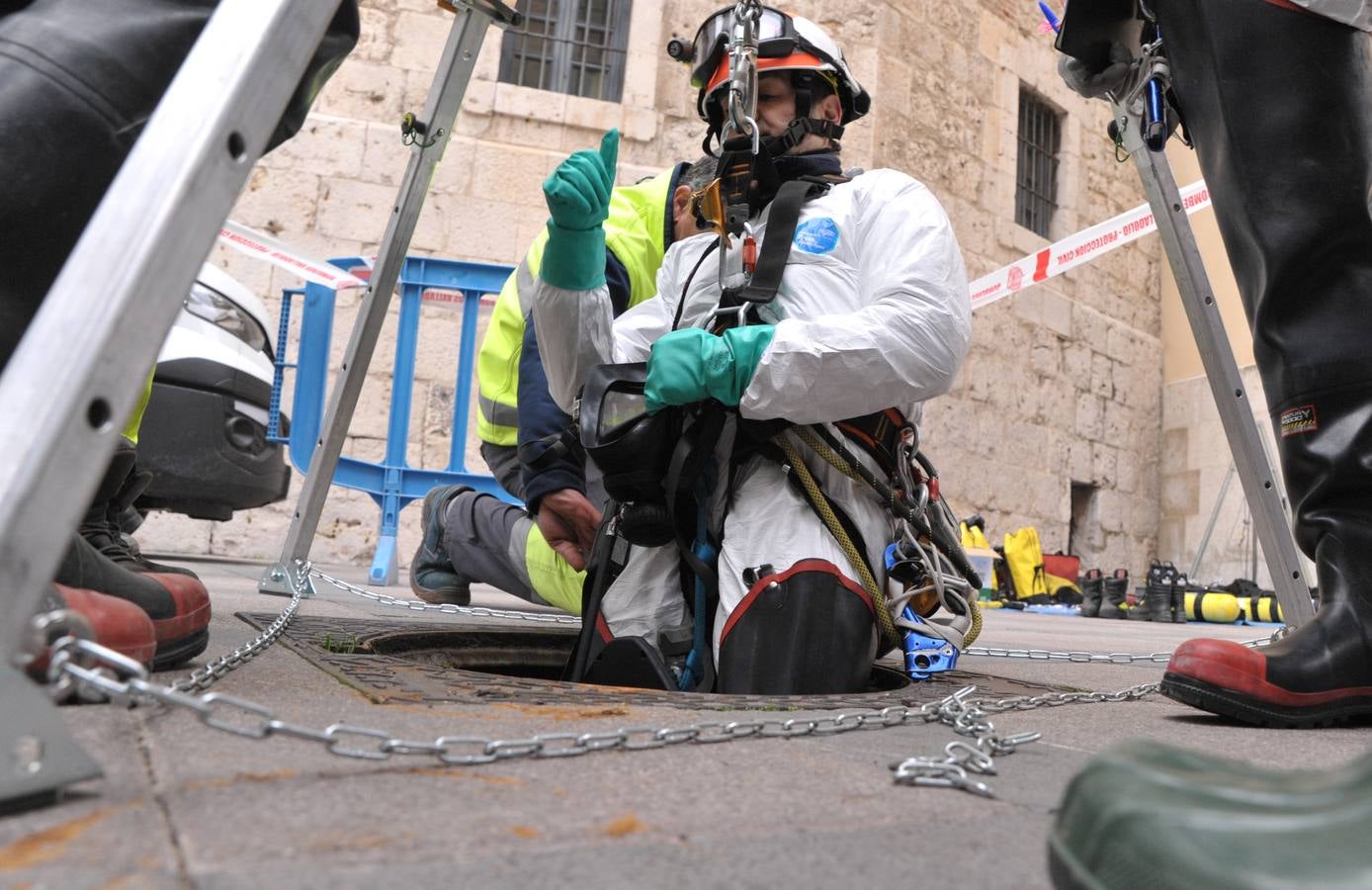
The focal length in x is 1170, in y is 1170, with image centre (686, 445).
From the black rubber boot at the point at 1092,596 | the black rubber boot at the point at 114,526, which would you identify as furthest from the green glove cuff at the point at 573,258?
the black rubber boot at the point at 1092,596

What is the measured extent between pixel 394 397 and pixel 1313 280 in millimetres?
4100

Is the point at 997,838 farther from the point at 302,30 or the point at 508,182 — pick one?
the point at 508,182

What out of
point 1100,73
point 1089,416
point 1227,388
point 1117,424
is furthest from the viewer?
point 1117,424

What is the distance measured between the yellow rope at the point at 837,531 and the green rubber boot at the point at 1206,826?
1.35m

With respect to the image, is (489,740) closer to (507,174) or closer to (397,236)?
(397,236)

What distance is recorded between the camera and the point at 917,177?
8875mm

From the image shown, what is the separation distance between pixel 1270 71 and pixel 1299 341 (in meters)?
0.35

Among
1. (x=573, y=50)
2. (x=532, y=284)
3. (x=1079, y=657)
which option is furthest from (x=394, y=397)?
(x=573, y=50)

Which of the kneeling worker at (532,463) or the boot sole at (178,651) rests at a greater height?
the kneeling worker at (532,463)

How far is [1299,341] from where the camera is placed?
1.54m

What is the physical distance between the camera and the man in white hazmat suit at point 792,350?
1.93 meters

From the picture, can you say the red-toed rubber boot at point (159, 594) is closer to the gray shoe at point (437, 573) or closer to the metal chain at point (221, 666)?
the metal chain at point (221, 666)

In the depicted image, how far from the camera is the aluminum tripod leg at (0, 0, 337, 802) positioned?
69 centimetres

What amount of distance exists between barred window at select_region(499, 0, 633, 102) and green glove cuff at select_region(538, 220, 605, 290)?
586 centimetres
